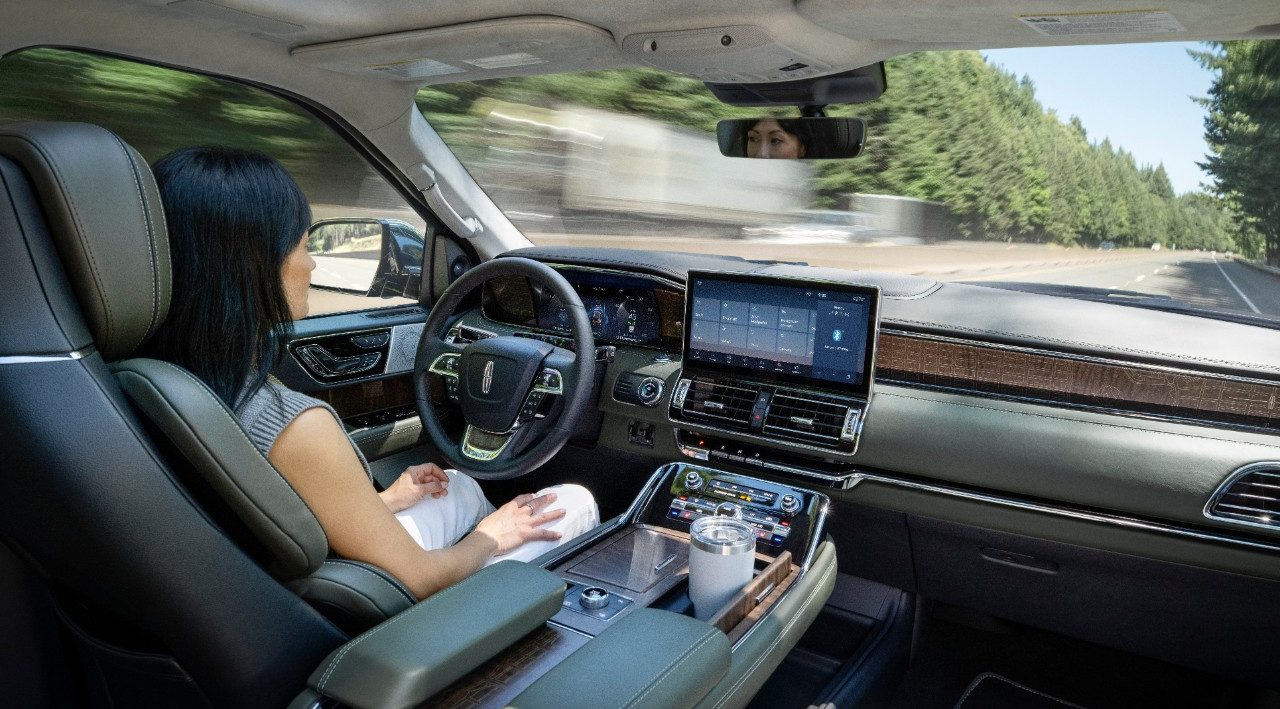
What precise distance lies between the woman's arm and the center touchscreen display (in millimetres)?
1162

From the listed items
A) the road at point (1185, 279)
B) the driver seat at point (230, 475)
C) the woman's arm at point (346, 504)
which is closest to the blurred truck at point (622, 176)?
the road at point (1185, 279)

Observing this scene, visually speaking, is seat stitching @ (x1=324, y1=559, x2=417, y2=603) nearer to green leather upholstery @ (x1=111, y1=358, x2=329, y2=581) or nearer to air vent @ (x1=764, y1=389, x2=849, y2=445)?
green leather upholstery @ (x1=111, y1=358, x2=329, y2=581)

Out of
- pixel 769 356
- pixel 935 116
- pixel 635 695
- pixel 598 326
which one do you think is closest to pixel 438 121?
pixel 598 326

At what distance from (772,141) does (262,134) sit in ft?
6.20

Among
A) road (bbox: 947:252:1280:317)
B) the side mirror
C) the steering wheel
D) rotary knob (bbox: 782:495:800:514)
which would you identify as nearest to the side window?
the side mirror

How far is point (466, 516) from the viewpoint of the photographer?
2.25 metres

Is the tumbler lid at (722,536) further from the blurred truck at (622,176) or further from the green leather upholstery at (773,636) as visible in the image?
the blurred truck at (622,176)

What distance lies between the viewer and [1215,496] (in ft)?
6.66

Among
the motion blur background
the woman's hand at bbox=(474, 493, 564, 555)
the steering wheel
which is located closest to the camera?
the woman's hand at bbox=(474, 493, 564, 555)

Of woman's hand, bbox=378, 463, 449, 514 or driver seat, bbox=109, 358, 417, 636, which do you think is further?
woman's hand, bbox=378, 463, 449, 514

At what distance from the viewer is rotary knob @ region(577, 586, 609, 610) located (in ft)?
5.90

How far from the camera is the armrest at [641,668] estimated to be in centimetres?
119

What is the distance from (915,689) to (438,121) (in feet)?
8.44

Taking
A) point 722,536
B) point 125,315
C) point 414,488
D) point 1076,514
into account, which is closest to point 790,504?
point 722,536
